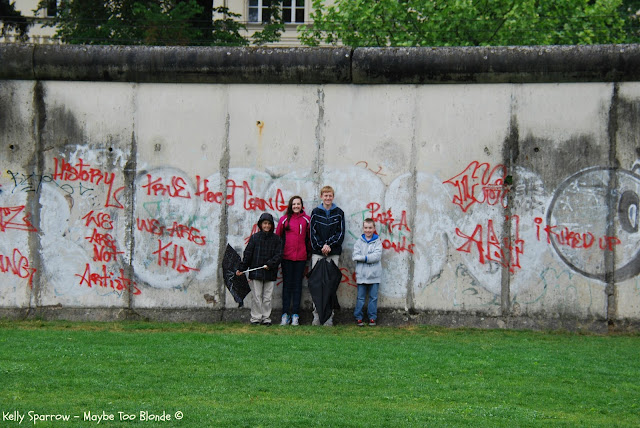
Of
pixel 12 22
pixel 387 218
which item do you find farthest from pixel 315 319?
pixel 12 22

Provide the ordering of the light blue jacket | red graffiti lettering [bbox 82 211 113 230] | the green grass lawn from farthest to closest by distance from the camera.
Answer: red graffiti lettering [bbox 82 211 113 230]
the light blue jacket
the green grass lawn

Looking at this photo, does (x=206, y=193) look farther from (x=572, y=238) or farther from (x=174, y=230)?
(x=572, y=238)

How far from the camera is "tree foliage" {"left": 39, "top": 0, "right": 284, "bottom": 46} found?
21.5 m

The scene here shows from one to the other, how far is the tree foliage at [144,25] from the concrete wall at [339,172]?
8507mm

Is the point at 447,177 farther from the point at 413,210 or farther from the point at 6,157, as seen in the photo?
the point at 6,157

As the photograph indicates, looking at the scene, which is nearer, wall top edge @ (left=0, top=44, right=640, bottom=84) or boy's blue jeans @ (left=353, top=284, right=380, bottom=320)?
wall top edge @ (left=0, top=44, right=640, bottom=84)

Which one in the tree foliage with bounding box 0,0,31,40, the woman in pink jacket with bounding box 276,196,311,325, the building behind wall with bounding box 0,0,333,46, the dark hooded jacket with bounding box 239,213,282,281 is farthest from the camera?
the building behind wall with bounding box 0,0,333,46

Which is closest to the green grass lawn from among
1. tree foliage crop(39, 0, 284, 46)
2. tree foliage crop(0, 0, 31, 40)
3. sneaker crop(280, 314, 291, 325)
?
sneaker crop(280, 314, 291, 325)

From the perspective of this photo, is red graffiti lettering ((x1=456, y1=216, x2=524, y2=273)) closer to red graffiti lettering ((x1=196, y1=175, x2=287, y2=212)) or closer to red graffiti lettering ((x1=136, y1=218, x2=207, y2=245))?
red graffiti lettering ((x1=196, y1=175, x2=287, y2=212))

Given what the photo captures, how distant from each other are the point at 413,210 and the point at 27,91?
5559 mm

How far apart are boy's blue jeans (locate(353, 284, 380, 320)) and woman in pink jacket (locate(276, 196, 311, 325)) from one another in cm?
80

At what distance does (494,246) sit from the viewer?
12516 mm

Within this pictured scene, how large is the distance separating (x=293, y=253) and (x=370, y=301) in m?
1.21

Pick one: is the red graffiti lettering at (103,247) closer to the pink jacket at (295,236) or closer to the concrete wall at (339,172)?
the concrete wall at (339,172)
